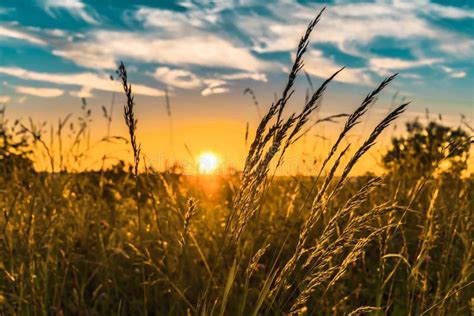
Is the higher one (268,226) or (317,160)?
(317,160)

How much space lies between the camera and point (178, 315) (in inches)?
103

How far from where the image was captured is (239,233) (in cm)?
149

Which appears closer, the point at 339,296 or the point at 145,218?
the point at 339,296

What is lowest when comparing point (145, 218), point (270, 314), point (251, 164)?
point (270, 314)

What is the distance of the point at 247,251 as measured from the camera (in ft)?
11.9

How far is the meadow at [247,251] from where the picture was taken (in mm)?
1477

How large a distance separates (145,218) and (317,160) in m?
1.94

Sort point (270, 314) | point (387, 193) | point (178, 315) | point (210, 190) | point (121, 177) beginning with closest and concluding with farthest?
point (178, 315) < point (270, 314) < point (387, 193) < point (210, 190) < point (121, 177)

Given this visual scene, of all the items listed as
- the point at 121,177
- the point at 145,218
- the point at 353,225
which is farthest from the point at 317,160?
the point at 121,177

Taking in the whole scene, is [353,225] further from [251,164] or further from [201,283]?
[201,283]

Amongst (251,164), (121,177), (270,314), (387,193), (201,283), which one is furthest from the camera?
(121,177)

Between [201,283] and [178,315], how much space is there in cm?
66

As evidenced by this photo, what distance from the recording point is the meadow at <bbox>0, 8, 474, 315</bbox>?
148 centimetres

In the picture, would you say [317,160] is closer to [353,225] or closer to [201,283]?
[201,283]
